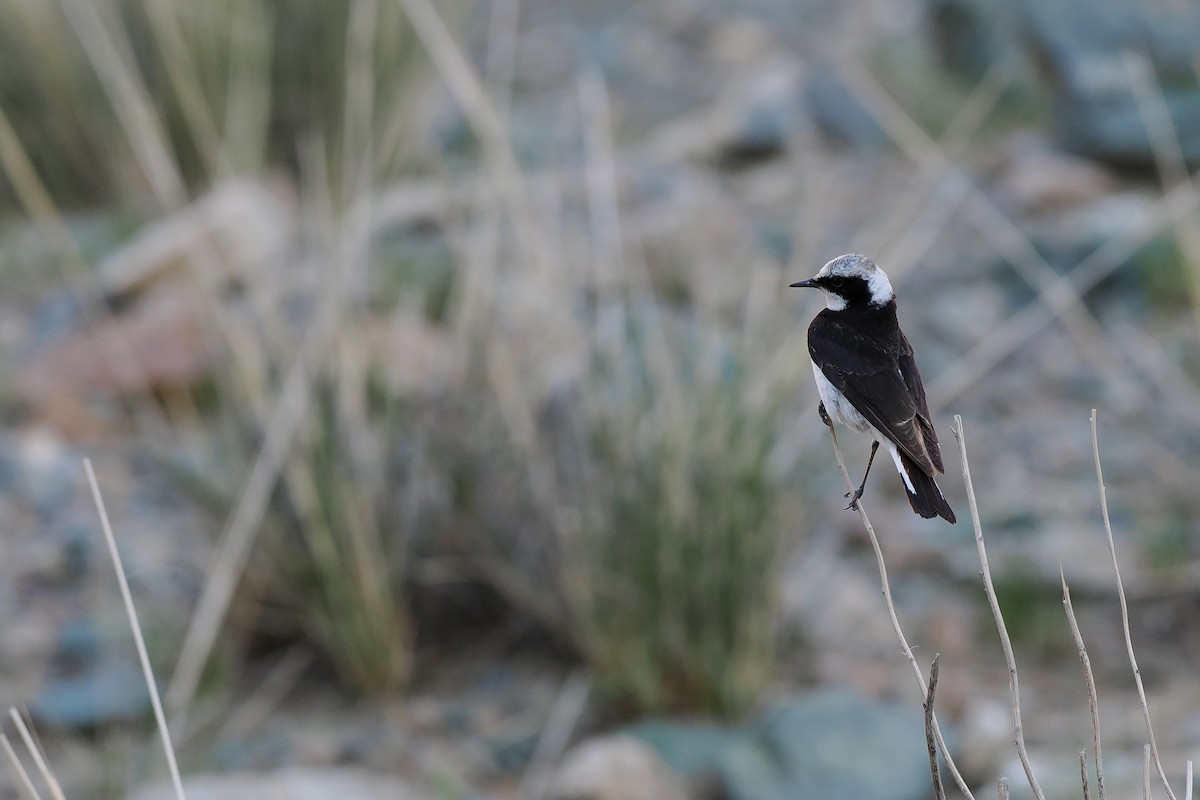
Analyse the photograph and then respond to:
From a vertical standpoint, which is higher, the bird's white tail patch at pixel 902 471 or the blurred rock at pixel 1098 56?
the bird's white tail patch at pixel 902 471

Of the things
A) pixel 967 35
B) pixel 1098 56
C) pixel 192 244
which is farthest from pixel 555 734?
pixel 967 35

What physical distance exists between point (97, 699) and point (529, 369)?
3.76ft

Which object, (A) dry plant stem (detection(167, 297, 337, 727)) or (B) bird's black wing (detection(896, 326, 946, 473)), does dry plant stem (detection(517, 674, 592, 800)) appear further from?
(B) bird's black wing (detection(896, 326, 946, 473))

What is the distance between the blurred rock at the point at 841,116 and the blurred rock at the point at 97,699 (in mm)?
3631

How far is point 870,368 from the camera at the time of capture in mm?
935

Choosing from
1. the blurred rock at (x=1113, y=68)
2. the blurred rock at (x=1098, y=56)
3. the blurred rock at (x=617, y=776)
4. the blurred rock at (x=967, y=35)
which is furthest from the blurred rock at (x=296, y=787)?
the blurred rock at (x=967, y=35)

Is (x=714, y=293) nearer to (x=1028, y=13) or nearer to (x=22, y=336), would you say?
(x=22, y=336)

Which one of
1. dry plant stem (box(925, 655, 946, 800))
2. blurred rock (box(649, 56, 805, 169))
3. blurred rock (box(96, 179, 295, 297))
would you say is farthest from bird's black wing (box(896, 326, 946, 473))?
blurred rock (box(649, 56, 805, 169))

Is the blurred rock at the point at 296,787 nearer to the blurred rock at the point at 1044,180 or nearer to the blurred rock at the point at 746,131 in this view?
the blurred rock at the point at 1044,180

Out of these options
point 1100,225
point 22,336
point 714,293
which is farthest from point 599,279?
point 22,336

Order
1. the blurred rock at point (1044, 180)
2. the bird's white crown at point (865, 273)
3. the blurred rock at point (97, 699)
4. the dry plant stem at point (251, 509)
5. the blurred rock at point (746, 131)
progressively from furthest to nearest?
1. the blurred rock at point (746, 131)
2. the blurred rock at point (1044, 180)
3. the blurred rock at point (97, 699)
4. the dry plant stem at point (251, 509)
5. the bird's white crown at point (865, 273)

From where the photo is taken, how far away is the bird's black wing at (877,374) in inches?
34.6

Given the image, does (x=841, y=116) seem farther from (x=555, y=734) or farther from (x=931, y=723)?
(x=931, y=723)

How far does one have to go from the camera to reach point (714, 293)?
3.22 m
